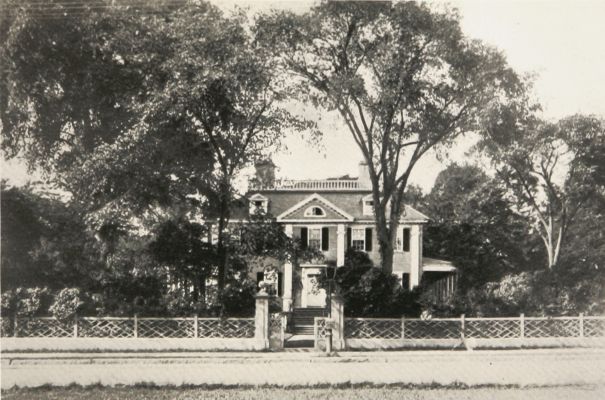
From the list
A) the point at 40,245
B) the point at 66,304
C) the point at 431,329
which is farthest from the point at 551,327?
the point at 40,245

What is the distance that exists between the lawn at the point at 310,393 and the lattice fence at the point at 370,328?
6.13 meters

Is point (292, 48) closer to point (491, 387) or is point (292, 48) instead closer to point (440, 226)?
point (491, 387)

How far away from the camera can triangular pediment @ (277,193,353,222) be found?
32.6 metres

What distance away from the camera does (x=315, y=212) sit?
32.8 m

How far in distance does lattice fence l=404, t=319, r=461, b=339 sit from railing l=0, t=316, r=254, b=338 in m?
4.74

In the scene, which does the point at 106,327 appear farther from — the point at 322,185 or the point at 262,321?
the point at 322,185

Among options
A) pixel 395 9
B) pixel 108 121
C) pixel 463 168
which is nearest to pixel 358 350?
pixel 395 9

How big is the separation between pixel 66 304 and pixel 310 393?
9359 millimetres

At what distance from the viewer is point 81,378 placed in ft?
37.9

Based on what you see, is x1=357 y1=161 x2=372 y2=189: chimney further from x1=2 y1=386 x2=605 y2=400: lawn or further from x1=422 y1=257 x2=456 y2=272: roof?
x1=2 y1=386 x2=605 y2=400: lawn

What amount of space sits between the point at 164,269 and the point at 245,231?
285cm

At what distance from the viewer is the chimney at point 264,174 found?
19453mm

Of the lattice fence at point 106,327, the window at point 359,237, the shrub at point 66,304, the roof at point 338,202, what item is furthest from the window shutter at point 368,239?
the shrub at point 66,304

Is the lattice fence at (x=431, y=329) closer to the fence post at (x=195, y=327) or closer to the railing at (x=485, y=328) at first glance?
the railing at (x=485, y=328)
